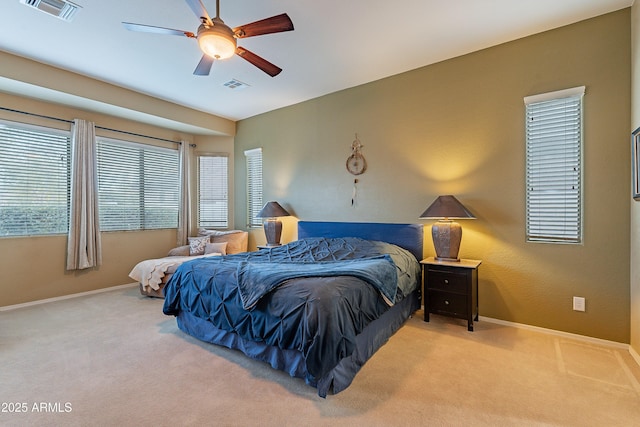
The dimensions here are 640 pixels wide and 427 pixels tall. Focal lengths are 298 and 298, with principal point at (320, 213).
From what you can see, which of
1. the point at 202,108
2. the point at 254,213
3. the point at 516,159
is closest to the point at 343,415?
the point at 516,159

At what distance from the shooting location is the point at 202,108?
523 centimetres

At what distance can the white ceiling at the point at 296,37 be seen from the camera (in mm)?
2639

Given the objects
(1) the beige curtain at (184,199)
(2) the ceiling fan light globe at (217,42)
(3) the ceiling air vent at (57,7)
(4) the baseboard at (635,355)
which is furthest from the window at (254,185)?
(4) the baseboard at (635,355)

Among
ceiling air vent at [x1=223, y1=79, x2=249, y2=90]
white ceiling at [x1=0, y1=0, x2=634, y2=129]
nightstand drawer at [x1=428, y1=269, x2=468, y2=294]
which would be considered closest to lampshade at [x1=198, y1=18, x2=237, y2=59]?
white ceiling at [x1=0, y1=0, x2=634, y2=129]

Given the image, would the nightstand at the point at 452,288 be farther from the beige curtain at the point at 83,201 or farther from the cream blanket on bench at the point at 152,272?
the beige curtain at the point at 83,201

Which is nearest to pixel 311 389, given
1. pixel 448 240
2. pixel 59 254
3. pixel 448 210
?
pixel 448 240

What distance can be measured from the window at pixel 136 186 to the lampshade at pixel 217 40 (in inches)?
138

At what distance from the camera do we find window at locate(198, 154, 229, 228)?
5.89 metres

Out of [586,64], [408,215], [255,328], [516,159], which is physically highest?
[586,64]

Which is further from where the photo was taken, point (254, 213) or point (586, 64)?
point (254, 213)

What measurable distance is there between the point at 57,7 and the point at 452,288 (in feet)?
15.0

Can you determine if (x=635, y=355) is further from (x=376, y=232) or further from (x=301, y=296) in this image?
(x=301, y=296)

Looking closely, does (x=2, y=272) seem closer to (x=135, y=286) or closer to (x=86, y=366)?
(x=135, y=286)

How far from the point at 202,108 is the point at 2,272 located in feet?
11.7
